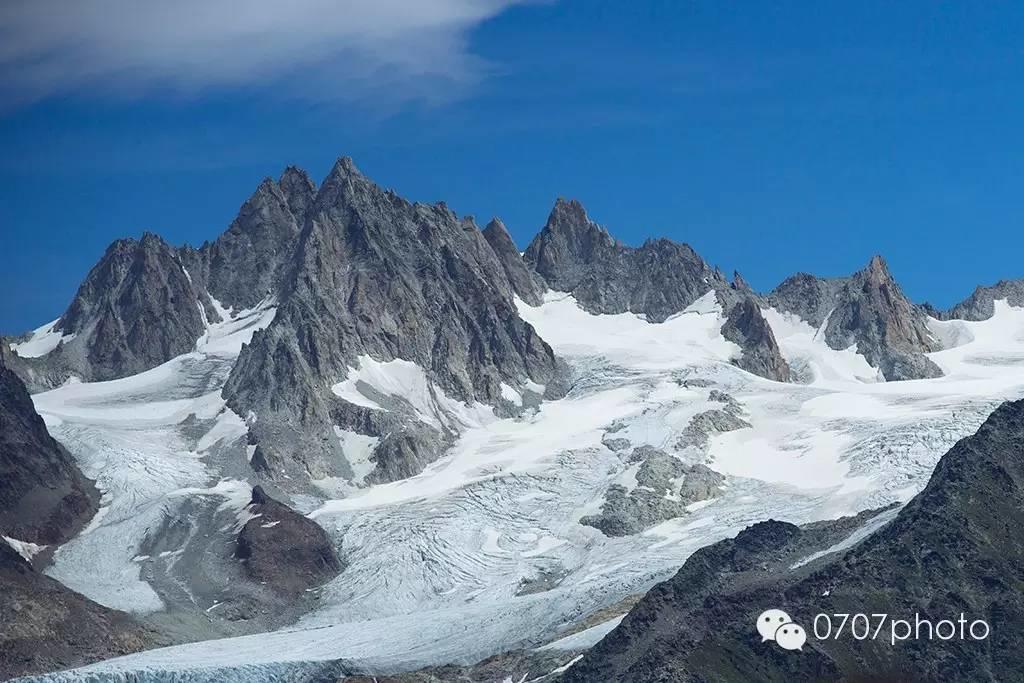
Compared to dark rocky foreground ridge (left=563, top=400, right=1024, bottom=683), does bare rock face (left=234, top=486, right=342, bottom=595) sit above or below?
above

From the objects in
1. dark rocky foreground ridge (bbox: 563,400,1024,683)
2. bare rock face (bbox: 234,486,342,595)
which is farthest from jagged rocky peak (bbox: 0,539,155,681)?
dark rocky foreground ridge (bbox: 563,400,1024,683)

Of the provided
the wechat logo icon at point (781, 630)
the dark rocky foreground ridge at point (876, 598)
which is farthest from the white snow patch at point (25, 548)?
the wechat logo icon at point (781, 630)

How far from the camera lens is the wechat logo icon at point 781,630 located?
370ft

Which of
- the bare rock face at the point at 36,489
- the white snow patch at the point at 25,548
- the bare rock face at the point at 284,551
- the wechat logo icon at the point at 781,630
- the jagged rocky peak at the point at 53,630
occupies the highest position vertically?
the bare rock face at the point at 36,489

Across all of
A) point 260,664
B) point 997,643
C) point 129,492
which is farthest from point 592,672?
point 129,492

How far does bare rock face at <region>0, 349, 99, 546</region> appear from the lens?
184 m

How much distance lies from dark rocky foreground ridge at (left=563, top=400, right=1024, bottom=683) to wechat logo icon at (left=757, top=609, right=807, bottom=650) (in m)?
0.39

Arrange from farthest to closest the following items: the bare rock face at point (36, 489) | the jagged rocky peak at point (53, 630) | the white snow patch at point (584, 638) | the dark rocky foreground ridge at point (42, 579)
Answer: the bare rock face at point (36, 489) → the dark rocky foreground ridge at point (42, 579) → the jagged rocky peak at point (53, 630) → the white snow patch at point (584, 638)

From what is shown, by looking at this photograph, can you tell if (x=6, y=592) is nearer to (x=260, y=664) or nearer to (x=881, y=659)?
(x=260, y=664)

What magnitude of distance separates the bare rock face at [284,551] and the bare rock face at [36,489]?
623 inches

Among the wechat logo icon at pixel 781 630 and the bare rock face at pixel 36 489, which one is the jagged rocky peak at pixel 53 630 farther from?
the wechat logo icon at pixel 781 630

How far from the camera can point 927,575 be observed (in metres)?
119

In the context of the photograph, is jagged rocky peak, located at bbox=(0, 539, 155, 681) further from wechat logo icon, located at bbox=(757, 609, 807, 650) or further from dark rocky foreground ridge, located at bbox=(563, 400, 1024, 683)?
wechat logo icon, located at bbox=(757, 609, 807, 650)

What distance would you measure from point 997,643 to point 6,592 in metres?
77.4
